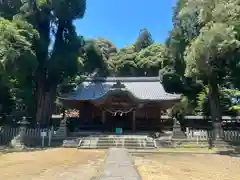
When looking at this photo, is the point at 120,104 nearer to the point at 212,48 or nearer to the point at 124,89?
the point at 124,89

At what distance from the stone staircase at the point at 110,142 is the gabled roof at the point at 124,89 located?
3669mm

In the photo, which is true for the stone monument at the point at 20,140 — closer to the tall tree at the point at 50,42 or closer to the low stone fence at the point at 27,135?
the low stone fence at the point at 27,135

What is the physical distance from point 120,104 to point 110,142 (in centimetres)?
474

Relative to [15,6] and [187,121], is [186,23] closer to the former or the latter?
[187,121]

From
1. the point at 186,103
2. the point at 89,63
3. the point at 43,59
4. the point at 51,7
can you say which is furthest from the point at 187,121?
the point at 51,7

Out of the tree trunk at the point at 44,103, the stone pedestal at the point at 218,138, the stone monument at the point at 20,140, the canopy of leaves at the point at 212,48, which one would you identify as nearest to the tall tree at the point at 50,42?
the tree trunk at the point at 44,103

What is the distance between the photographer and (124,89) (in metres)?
19.7

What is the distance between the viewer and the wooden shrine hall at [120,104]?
20.3 metres

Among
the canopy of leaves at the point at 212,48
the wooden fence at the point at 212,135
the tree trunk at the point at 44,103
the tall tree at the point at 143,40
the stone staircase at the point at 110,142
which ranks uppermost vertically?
the tall tree at the point at 143,40

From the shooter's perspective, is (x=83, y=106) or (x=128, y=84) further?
(x=128, y=84)

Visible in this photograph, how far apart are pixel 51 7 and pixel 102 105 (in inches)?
335

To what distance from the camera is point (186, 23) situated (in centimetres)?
1736

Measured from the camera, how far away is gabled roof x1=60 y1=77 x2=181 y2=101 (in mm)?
20562

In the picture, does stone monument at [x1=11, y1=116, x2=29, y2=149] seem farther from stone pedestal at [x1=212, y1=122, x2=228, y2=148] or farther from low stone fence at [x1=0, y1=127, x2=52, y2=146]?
stone pedestal at [x1=212, y1=122, x2=228, y2=148]
